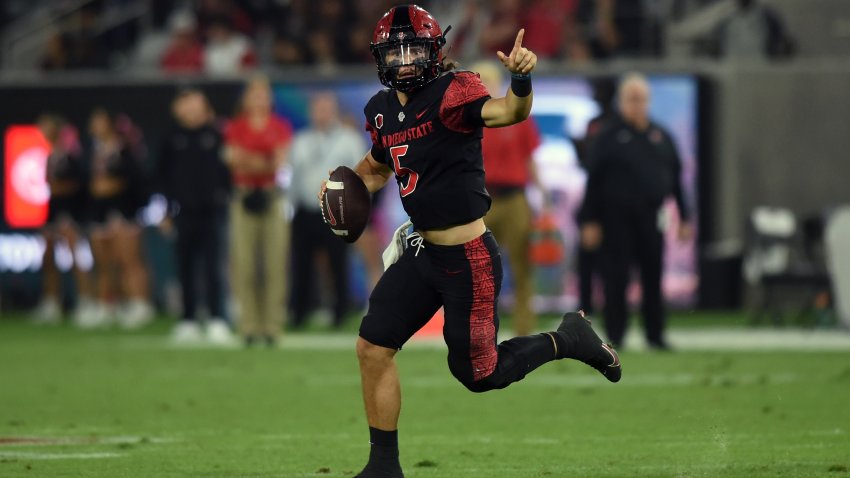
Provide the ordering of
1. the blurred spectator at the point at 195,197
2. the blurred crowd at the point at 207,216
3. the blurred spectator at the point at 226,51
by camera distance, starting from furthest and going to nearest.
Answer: the blurred spectator at the point at 226,51 → the blurred spectator at the point at 195,197 → the blurred crowd at the point at 207,216

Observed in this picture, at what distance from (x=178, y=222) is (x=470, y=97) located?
386 inches

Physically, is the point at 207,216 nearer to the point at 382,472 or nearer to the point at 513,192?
the point at 513,192

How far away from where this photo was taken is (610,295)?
1418 cm

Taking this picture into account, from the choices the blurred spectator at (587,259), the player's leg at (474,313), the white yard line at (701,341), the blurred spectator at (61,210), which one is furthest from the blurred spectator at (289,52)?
the player's leg at (474,313)

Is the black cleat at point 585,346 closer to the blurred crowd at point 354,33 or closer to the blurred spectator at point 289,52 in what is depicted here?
the blurred crowd at point 354,33

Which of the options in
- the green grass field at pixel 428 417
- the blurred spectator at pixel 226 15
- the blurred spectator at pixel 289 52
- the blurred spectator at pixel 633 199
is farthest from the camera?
the blurred spectator at pixel 226 15

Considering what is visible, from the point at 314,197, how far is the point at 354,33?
4703 millimetres

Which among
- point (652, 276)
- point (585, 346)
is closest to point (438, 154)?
point (585, 346)

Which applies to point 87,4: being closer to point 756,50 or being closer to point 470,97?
point 756,50

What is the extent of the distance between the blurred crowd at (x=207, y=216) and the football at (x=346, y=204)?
7924 mm

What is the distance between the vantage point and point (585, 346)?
739cm

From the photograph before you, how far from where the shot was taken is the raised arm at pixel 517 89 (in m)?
6.34

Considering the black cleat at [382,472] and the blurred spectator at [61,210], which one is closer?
the black cleat at [382,472]

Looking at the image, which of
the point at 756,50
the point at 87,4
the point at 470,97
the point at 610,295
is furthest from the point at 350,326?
the point at 470,97
